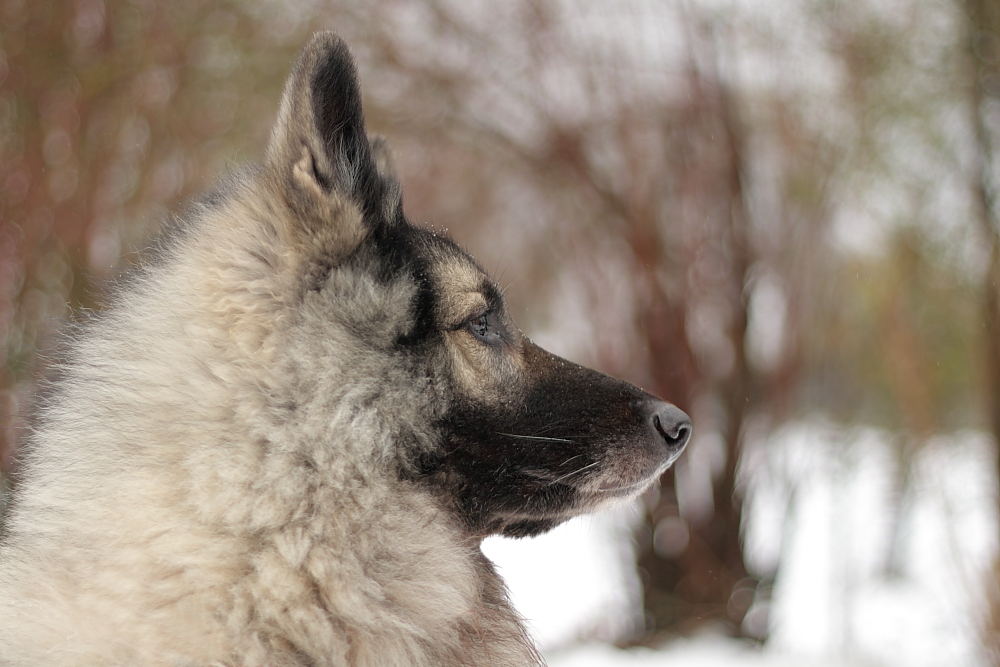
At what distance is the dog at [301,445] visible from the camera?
1650mm

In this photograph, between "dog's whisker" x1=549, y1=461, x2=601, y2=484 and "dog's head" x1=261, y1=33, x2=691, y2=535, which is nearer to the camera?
"dog's head" x1=261, y1=33, x2=691, y2=535

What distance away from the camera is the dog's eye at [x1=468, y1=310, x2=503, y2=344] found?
2089 millimetres

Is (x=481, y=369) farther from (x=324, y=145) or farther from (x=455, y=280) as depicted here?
(x=324, y=145)

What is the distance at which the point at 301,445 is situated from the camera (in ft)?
5.87

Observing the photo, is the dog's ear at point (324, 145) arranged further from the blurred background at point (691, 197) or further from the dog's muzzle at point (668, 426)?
the blurred background at point (691, 197)

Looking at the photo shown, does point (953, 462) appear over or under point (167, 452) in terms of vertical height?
under

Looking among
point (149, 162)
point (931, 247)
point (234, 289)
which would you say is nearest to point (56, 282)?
point (149, 162)

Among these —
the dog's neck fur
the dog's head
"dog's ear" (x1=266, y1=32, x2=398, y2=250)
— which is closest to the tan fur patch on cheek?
the dog's head

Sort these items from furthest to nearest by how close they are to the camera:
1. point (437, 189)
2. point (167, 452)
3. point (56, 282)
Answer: point (437, 189) → point (56, 282) → point (167, 452)

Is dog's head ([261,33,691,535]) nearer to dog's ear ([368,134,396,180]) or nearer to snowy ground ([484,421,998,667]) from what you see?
dog's ear ([368,134,396,180])

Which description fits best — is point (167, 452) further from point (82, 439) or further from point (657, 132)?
point (657, 132)

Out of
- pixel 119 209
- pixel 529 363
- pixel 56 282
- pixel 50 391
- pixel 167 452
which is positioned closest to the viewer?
pixel 167 452

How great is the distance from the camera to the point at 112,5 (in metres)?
5.52

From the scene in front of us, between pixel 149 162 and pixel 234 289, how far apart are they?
4812mm
